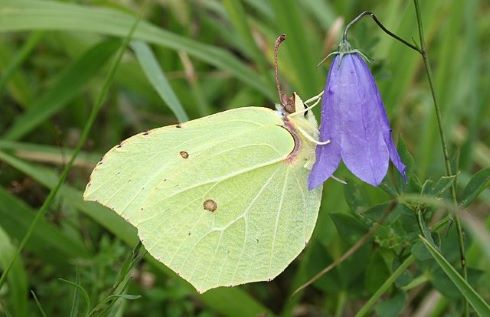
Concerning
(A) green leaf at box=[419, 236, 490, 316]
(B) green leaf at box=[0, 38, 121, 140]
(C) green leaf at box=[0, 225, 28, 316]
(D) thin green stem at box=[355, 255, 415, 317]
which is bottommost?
(C) green leaf at box=[0, 225, 28, 316]

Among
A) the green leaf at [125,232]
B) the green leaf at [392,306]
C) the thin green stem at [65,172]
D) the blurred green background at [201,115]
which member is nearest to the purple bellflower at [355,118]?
the blurred green background at [201,115]

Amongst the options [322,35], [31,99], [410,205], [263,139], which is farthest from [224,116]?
[322,35]

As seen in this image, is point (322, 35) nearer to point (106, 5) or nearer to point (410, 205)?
point (106, 5)

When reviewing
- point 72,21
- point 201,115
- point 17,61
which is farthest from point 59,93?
point 201,115

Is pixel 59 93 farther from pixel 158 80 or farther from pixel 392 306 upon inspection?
Answer: pixel 392 306

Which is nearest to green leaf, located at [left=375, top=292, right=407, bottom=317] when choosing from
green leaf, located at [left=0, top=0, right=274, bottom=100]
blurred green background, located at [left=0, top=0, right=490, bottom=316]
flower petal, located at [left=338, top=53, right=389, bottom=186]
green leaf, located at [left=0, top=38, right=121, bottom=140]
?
blurred green background, located at [left=0, top=0, right=490, bottom=316]

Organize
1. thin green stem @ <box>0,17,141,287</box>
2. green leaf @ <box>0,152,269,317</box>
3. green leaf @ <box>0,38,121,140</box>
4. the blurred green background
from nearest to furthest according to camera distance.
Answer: thin green stem @ <box>0,17,141,287</box> → the blurred green background → green leaf @ <box>0,152,269,317</box> → green leaf @ <box>0,38,121,140</box>

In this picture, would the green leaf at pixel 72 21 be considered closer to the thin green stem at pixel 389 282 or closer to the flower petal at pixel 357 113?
the flower petal at pixel 357 113

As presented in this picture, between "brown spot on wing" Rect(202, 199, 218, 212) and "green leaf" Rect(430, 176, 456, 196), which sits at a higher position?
"green leaf" Rect(430, 176, 456, 196)

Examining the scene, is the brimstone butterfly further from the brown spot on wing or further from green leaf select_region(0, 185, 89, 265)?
green leaf select_region(0, 185, 89, 265)
